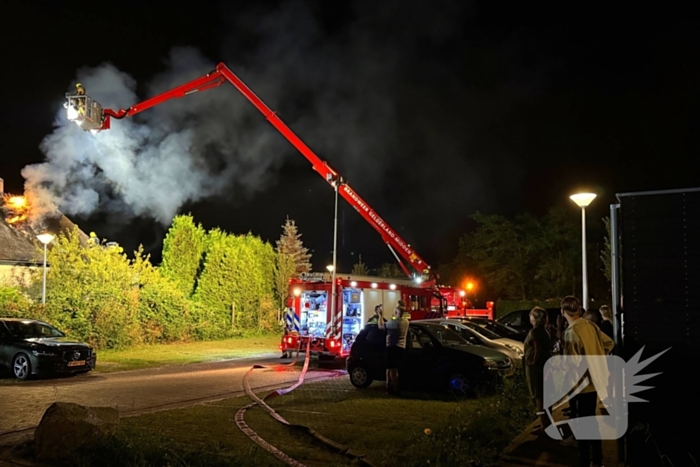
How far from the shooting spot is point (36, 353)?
1420 cm

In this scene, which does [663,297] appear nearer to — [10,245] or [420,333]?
[420,333]

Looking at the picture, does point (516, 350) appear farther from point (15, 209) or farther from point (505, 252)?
point (505, 252)

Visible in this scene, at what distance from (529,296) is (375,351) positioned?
39259 mm

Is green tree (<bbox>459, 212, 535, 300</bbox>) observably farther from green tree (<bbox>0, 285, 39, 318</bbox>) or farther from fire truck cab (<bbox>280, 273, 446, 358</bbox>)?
green tree (<bbox>0, 285, 39, 318</bbox>)

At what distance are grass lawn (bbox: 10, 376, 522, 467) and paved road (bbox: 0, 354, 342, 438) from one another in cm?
136

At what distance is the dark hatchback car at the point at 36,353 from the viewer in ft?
46.8

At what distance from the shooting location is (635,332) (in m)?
5.94

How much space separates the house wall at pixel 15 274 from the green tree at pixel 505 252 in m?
34.8

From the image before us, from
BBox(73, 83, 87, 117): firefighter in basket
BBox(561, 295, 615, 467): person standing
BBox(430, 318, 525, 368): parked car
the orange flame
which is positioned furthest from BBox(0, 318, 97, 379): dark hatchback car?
the orange flame

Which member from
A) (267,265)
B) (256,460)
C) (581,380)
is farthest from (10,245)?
(581,380)

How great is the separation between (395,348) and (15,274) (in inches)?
729

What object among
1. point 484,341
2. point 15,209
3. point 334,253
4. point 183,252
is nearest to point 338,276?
point 334,253

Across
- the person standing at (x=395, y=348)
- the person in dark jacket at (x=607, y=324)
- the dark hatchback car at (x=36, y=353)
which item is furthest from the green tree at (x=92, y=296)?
the person in dark jacket at (x=607, y=324)

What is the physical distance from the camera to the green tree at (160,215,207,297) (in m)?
30.8
